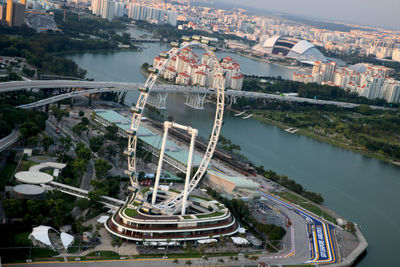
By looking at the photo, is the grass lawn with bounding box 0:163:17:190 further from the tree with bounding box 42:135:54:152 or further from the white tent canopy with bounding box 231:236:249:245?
the white tent canopy with bounding box 231:236:249:245

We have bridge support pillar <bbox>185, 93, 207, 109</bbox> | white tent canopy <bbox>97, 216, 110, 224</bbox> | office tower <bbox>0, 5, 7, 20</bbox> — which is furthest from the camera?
office tower <bbox>0, 5, 7, 20</bbox>

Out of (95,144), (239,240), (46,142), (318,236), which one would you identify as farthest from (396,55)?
(239,240)

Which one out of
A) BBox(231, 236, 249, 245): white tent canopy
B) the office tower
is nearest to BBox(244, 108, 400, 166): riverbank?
BBox(231, 236, 249, 245): white tent canopy

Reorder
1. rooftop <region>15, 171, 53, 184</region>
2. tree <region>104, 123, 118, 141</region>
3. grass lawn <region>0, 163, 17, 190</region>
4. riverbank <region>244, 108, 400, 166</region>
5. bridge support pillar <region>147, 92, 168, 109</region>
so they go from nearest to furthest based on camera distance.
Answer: rooftop <region>15, 171, 53, 184</region>, grass lawn <region>0, 163, 17, 190</region>, tree <region>104, 123, 118, 141</region>, riverbank <region>244, 108, 400, 166</region>, bridge support pillar <region>147, 92, 168, 109</region>

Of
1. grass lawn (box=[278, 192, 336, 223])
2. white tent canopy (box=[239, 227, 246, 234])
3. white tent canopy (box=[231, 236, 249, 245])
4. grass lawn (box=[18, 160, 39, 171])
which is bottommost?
grass lawn (box=[278, 192, 336, 223])

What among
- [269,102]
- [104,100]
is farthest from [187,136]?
[269,102]

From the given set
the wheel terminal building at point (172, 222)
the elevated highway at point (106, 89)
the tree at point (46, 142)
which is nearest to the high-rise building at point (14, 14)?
the elevated highway at point (106, 89)
